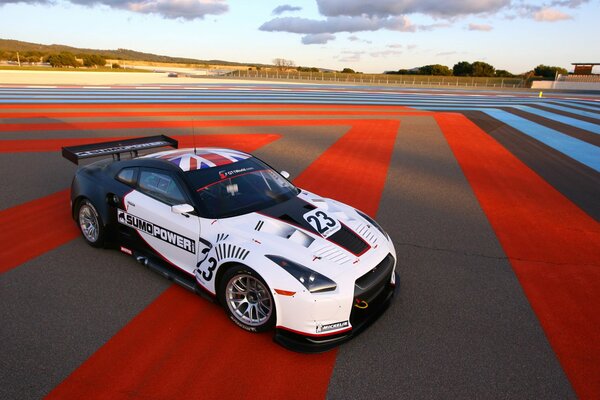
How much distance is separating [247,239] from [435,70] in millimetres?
94977

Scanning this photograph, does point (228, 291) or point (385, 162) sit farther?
point (385, 162)

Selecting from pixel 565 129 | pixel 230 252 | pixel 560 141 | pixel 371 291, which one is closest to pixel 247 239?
pixel 230 252

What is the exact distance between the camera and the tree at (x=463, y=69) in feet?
274

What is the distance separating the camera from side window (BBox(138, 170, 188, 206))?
4.25 meters

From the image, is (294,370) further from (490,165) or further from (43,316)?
(490,165)

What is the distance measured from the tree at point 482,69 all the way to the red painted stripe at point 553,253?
270ft

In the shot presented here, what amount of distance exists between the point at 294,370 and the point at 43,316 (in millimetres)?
2530

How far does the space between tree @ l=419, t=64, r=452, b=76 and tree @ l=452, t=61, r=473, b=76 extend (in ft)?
6.38

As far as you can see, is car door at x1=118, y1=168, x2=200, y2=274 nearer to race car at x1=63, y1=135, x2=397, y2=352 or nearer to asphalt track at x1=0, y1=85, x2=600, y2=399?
race car at x1=63, y1=135, x2=397, y2=352

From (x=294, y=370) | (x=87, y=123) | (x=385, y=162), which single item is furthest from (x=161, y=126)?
(x=294, y=370)

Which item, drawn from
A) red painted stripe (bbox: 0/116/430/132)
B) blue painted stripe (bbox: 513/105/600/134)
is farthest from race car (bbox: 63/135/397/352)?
blue painted stripe (bbox: 513/105/600/134)

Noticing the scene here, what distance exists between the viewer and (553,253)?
5371 millimetres

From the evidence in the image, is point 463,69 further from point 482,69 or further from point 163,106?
point 163,106

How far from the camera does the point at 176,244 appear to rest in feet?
13.6
